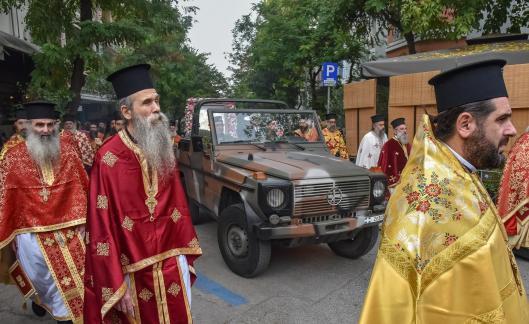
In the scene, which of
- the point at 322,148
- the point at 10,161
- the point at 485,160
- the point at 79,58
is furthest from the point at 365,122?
the point at 485,160

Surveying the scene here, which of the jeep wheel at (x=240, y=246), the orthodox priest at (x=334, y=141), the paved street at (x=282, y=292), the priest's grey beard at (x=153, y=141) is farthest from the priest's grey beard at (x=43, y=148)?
the orthodox priest at (x=334, y=141)

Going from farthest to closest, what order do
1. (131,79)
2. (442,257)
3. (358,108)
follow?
(358,108)
(131,79)
(442,257)

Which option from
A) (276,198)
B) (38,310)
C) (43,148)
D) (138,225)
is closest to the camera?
(138,225)

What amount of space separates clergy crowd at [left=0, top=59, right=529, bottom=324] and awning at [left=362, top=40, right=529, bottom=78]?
3.22 m

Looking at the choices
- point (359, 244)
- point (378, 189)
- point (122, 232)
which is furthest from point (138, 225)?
point (359, 244)

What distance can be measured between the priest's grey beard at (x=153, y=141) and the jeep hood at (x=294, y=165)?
211 centimetres

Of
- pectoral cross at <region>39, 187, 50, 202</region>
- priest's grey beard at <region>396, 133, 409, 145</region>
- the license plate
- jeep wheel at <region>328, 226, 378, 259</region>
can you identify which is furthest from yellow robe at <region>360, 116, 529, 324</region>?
priest's grey beard at <region>396, 133, 409, 145</region>

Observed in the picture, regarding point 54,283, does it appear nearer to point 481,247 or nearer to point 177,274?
point 177,274

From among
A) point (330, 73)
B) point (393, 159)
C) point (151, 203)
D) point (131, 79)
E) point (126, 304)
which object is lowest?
point (126, 304)

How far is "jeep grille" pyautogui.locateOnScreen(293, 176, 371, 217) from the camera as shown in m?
4.77

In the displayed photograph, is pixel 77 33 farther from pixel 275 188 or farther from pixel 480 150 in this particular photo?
pixel 480 150

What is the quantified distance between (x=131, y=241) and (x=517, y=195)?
4.05 metres

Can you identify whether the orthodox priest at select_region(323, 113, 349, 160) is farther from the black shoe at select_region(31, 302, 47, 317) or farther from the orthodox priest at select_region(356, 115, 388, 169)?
the black shoe at select_region(31, 302, 47, 317)

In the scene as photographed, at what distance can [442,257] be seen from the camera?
1.55 m
